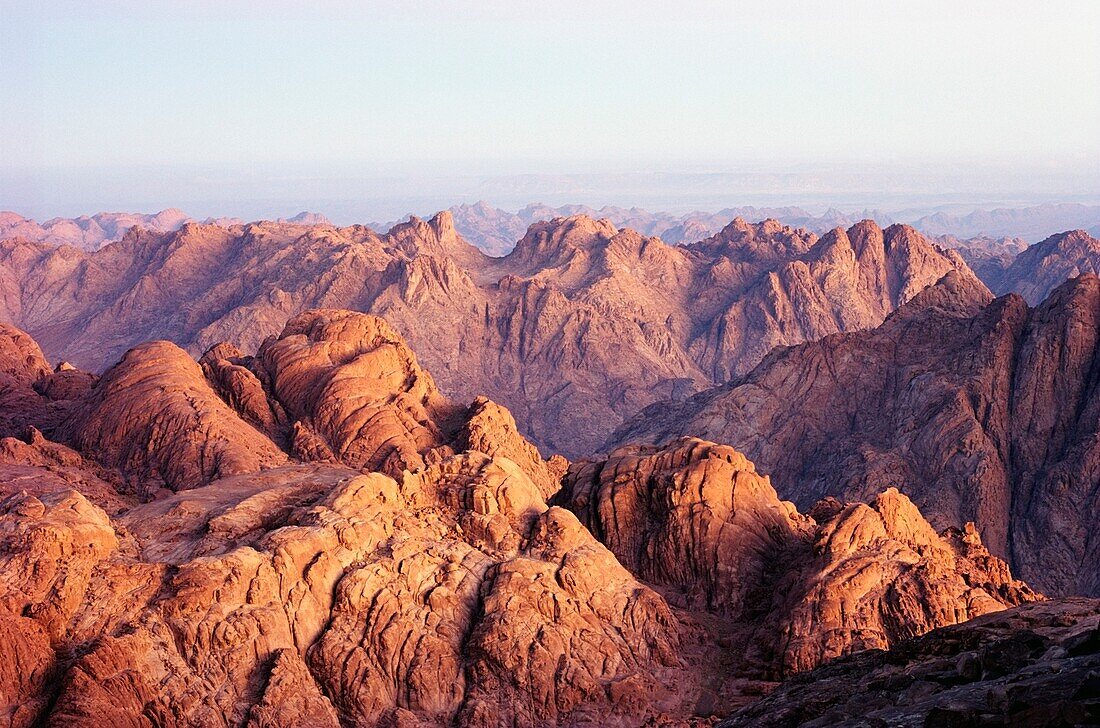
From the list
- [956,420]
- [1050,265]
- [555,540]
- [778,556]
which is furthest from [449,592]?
[1050,265]

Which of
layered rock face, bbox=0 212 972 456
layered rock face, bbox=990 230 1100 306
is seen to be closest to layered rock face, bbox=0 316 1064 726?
layered rock face, bbox=0 212 972 456

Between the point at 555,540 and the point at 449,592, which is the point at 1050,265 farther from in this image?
the point at 449,592

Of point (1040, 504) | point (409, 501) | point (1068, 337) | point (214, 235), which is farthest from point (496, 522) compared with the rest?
point (214, 235)

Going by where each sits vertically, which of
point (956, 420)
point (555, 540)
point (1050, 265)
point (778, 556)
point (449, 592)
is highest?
point (555, 540)

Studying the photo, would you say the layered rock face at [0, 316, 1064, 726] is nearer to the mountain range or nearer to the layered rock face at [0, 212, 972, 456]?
the mountain range

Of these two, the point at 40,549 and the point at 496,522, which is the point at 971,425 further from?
the point at 40,549
